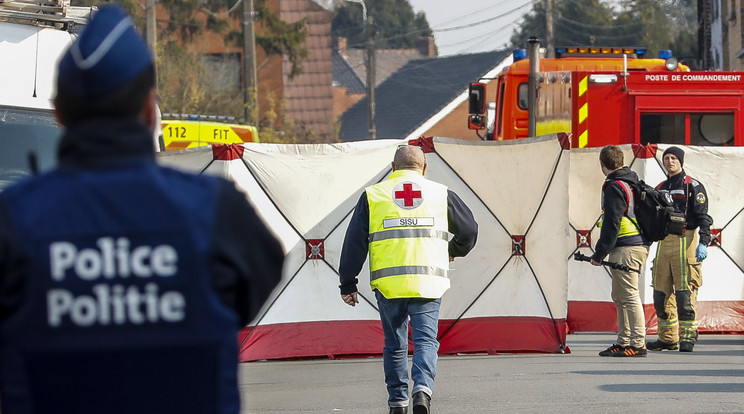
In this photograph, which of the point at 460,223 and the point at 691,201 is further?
the point at 691,201

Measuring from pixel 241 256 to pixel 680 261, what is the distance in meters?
9.27

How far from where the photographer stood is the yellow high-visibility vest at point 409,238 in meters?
7.67

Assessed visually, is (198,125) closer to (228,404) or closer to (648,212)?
(648,212)

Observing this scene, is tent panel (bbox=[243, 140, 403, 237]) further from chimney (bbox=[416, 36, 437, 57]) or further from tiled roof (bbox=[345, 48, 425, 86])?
chimney (bbox=[416, 36, 437, 57])

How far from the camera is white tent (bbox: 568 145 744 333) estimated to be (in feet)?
43.2

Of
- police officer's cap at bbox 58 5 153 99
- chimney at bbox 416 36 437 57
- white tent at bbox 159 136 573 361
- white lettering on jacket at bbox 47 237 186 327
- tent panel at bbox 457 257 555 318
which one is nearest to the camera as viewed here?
white lettering on jacket at bbox 47 237 186 327

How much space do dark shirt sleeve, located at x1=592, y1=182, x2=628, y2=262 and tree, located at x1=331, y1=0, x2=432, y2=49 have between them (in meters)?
76.3

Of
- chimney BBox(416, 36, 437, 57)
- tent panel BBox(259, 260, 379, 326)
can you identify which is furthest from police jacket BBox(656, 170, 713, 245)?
chimney BBox(416, 36, 437, 57)

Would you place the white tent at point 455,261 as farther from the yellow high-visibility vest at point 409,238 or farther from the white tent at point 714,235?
the yellow high-visibility vest at point 409,238

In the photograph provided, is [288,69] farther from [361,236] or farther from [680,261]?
[361,236]

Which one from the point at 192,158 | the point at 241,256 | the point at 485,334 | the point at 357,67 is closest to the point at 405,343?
the point at 485,334

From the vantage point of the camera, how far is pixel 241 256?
2867 mm

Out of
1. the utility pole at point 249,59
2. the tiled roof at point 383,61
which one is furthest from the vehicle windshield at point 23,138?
the tiled roof at point 383,61

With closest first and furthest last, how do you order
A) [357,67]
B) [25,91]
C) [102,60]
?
[102,60] < [25,91] < [357,67]
